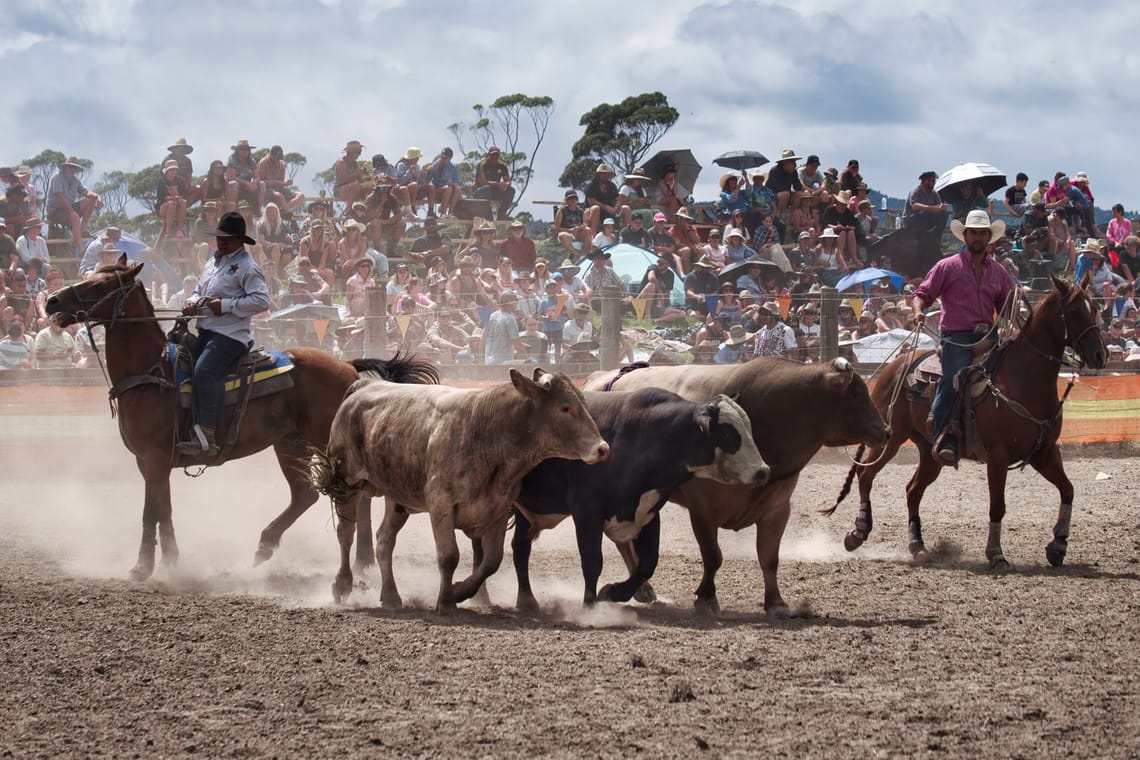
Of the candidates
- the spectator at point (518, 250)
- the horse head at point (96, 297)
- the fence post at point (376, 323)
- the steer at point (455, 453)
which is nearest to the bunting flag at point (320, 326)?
the fence post at point (376, 323)

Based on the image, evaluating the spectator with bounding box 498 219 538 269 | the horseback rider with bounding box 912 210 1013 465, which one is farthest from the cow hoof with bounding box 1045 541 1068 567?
the spectator with bounding box 498 219 538 269

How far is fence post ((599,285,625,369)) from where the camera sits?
1359 cm

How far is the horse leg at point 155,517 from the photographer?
27.9 ft

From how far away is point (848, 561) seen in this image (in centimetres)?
915

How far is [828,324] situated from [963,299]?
4493 mm

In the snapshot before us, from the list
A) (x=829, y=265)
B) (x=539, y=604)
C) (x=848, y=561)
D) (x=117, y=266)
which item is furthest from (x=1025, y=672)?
(x=829, y=265)

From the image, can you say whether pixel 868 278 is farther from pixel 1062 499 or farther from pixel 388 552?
pixel 388 552

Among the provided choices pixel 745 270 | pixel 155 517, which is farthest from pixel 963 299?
pixel 745 270

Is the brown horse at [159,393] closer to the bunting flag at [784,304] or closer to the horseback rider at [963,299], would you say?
the horseback rider at [963,299]

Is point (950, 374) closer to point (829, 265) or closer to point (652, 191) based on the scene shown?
point (829, 265)

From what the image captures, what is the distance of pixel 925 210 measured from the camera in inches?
748

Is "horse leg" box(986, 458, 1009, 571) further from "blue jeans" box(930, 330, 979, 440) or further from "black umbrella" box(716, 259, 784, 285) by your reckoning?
"black umbrella" box(716, 259, 784, 285)

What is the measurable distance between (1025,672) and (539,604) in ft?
9.33

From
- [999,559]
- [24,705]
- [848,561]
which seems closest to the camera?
[24,705]
